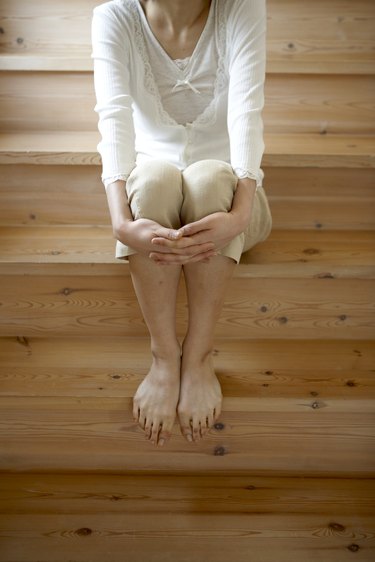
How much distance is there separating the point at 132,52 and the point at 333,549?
1156 millimetres

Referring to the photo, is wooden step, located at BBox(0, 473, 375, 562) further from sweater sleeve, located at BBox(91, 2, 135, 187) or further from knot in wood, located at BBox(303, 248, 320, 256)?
sweater sleeve, located at BBox(91, 2, 135, 187)

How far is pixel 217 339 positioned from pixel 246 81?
0.61m

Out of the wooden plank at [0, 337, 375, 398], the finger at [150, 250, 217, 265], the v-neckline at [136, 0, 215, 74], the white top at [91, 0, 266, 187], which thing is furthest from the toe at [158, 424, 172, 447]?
the v-neckline at [136, 0, 215, 74]

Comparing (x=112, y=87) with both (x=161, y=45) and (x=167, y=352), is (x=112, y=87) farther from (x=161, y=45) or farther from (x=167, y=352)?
(x=167, y=352)

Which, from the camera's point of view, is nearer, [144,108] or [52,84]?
[144,108]

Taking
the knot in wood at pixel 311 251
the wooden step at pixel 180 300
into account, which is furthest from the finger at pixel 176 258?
the knot in wood at pixel 311 251

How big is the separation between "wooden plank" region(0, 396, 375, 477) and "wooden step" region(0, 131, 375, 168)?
2.03ft

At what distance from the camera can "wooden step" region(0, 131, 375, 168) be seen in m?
1.47

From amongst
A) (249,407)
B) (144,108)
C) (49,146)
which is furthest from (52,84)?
(249,407)

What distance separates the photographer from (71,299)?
1406mm

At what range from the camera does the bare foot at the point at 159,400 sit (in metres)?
1.21

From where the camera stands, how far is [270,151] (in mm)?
1500

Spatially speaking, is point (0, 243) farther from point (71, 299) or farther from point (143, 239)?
point (143, 239)

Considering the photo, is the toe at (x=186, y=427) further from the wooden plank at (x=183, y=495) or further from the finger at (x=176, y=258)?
the finger at (x=176, y=258)
